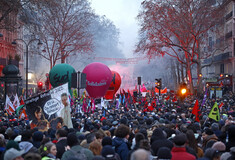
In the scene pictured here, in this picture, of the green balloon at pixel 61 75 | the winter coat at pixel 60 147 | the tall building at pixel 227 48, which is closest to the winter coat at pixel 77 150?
the winter coat at pixel 60 147

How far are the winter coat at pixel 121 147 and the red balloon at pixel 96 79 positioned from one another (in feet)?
81.2

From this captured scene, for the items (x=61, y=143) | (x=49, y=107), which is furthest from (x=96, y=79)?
(x=61, y=143)

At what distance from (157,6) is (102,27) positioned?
2206 inches

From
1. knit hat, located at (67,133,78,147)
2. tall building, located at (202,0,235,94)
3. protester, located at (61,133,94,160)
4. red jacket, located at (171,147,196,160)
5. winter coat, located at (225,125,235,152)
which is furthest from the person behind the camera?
tall building, located at (202,0,235,94)

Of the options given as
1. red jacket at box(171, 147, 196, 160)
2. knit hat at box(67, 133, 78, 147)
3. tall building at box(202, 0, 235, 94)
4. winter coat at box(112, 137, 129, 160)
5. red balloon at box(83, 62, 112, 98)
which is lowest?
winter coat at box(112, 137, 129, 160)

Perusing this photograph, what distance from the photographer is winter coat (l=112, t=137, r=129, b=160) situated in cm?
760

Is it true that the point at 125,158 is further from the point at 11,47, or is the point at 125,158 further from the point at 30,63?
the point at 30,63

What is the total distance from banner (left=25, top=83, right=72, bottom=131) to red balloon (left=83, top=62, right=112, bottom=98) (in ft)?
64.1

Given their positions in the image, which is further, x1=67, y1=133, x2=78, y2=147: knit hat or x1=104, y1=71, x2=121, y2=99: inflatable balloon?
x1=104, y1=71, x2=121, y2=99: inflatable balloon

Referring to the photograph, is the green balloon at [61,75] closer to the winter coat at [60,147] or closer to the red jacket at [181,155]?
the winter coat at [60,147]

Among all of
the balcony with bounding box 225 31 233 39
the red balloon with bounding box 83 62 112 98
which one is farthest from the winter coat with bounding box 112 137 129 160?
the balcony with bounding box 225 31 233 39

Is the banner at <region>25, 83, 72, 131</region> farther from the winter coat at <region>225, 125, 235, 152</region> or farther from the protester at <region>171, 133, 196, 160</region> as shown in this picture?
the protester at <region>171, 133, 196, 160</region>

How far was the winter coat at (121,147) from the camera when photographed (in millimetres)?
7596

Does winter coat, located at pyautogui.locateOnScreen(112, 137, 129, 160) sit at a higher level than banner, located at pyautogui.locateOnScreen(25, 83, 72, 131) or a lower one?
lower
